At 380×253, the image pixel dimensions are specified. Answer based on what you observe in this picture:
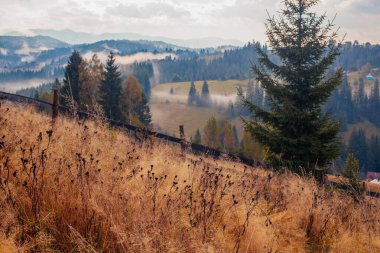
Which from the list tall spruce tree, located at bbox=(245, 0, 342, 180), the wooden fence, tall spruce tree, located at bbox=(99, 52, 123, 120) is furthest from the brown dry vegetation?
tall spruce tree, located at bbox=(99, 52, 123, 120)

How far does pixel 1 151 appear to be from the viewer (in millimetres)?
4594

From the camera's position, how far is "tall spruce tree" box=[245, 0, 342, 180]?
13.1m

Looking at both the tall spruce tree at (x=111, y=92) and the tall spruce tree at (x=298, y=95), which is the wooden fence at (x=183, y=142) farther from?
the tall spruce tree at (x=111, y=92)

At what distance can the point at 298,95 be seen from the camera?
13711 millimetres

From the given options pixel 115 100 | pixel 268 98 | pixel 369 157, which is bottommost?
pixel 369 157

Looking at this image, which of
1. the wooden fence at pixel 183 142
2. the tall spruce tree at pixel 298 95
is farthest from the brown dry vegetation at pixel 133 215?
the tall spruce tree at pixel 298 95

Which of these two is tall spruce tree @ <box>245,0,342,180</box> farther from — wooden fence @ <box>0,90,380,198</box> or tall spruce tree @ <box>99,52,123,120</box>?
tall spruce tree @ <box>99,52,123,120</box>

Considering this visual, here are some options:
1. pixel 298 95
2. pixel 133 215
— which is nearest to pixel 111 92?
pixel 298 95

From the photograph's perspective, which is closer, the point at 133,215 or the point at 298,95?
the point at 133,215

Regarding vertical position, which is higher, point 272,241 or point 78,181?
point 78,181

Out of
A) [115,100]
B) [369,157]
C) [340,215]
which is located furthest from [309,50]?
[369,157]

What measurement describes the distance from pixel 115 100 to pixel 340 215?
41294 mm

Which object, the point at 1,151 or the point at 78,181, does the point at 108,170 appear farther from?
the point at 1,151

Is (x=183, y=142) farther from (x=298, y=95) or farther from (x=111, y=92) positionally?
(x=111, y=92)
